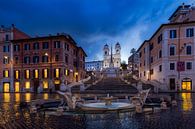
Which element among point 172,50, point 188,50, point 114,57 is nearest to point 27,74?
point 172,50

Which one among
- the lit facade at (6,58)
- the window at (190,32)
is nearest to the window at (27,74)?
the lit facade at (6,58)

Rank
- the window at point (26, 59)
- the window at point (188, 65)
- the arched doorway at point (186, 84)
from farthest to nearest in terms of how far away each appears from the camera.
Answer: the window at point (26, 59)
the arched doorway at point (186, 84)
the window at point (188, 65)

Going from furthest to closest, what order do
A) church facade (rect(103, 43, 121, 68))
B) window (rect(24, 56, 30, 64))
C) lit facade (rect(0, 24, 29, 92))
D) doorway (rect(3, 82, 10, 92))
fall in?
church facade (rect(103, 43, 121, 68)) < doorway (rect(3, 82, 10, 92)) < lit facade (rect(0, 24, 29, 92)) < window (rect(24, 56, 30, 64))

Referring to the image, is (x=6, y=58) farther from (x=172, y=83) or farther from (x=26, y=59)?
(x=172, y=83)

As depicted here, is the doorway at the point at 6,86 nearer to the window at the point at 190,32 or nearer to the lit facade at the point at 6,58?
the lit facade at the point at 6,58

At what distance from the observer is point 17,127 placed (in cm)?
978

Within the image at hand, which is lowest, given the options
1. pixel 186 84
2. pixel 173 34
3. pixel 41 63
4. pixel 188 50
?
pixel 186 84

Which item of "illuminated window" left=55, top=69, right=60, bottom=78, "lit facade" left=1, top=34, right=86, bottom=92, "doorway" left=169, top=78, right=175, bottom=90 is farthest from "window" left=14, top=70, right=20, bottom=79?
"doorway" left=169, top=78, right=175, bottom=90

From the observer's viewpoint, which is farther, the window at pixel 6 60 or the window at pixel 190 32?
the window at pixel 6 60

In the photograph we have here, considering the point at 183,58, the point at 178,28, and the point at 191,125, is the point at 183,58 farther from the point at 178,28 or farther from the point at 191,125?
the point at 191,125

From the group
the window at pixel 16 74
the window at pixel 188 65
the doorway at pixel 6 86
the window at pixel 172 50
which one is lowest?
the doorway at pixel 6 86

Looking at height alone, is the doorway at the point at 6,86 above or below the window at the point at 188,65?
below

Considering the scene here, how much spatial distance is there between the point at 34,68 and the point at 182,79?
3221 cm

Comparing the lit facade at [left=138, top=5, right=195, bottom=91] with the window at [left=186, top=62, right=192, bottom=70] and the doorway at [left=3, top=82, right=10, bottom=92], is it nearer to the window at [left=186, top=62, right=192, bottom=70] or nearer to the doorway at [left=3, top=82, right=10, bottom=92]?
the window at [left=186, top=62, right=192, bottom=70]
